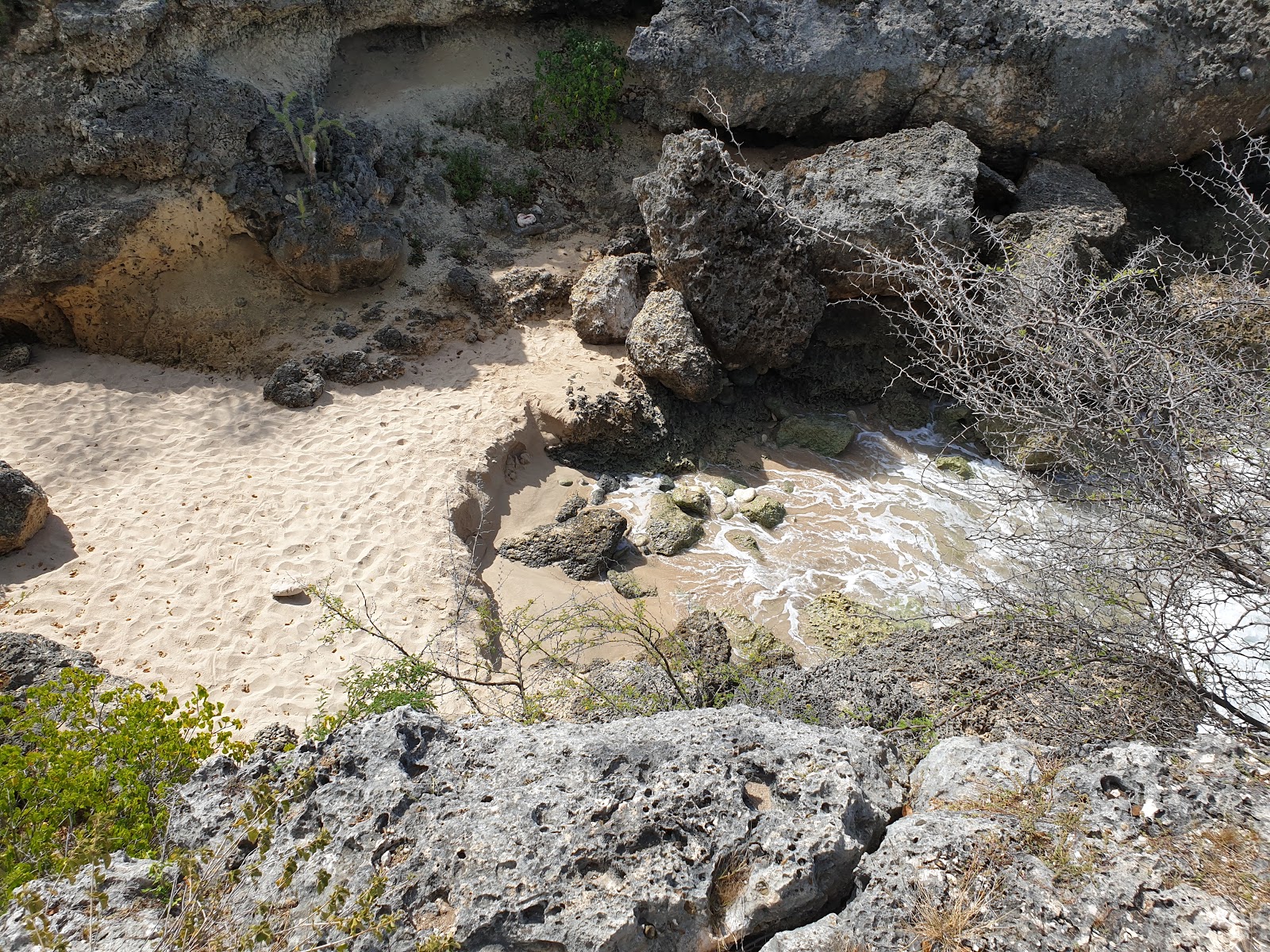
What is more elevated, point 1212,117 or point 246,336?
point 1212,117

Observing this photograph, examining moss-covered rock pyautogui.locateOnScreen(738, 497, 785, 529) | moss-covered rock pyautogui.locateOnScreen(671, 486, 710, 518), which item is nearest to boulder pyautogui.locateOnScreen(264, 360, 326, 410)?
moss-covered rock pyautogui.locateOnScreen(671, 486, 710, 518)

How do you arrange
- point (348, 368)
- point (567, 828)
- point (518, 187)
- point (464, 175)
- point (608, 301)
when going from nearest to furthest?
point (567, 828) < point (348, 368) < point (608, 301) < point (464, 175) < point (518, 187)

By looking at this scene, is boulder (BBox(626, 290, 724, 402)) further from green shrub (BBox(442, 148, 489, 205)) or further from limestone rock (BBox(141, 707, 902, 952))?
limestone rock (BBox(141, 707, 902, 952))

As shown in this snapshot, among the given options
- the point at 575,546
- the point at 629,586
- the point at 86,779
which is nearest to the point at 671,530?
the point at 629,586

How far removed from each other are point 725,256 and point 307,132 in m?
4.18

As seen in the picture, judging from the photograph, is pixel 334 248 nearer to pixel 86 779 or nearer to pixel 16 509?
pixel 16 509

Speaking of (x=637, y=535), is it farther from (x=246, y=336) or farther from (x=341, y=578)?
(x=246, y=336)

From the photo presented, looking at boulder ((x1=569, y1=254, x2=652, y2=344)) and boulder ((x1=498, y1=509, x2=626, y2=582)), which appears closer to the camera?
boulder ((x1=498, y1=509, x2=626, y2=582))

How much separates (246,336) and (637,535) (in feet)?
13.7

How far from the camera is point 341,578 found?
211 inches

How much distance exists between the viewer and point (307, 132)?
739 cm

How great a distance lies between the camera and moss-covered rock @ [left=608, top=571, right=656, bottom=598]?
A: 590cm

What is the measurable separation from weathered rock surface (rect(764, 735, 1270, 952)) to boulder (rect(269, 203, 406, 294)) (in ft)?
22.8

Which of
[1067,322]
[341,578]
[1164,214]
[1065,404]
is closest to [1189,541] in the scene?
[1065,404]
